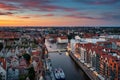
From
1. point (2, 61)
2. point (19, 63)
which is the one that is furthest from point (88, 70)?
point (2, 61)

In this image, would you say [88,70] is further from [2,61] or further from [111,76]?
[2,61]

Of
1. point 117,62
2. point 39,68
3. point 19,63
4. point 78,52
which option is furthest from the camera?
point 78,52

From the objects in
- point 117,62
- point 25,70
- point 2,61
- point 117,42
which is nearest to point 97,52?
point 117,62

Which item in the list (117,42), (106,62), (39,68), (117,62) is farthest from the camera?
(117,42)

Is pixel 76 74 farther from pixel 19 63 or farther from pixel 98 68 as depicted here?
pixel 19 63

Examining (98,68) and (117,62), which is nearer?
(117,62)

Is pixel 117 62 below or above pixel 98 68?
above

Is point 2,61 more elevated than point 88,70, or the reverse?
point 2,61

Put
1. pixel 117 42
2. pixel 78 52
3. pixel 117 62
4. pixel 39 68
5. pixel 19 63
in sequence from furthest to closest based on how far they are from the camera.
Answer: pixel 117 42 → pixel 78 52 → pixel 19 63 → pixel 39 68 → pixel 117 62

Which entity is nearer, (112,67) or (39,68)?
(112,67)
